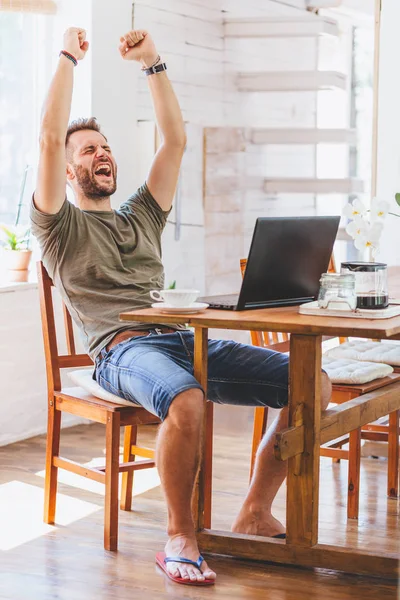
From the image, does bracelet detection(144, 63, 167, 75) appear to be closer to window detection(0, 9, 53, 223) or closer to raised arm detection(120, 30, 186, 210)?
raised arm detection(120, 30, 186, 210)

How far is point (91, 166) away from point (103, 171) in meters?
0.04

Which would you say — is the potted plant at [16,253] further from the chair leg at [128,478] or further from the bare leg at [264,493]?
the bare leg at [264,493]

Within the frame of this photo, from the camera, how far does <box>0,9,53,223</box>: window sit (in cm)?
447

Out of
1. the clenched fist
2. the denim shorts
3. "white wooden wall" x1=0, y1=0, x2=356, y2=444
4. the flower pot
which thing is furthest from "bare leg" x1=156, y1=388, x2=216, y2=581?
the flower pot

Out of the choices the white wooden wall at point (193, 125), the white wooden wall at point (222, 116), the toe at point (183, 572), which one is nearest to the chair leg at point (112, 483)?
the toe at point (183, 572)

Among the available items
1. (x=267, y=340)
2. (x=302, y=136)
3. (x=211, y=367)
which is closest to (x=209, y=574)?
(x=211, y=367)

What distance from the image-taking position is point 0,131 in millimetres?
4457

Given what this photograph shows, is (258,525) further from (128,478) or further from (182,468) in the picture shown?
(128,478)

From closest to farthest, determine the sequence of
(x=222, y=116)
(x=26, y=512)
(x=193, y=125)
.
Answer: (x=26, y=512) → (x=193, y=125) → (x=222, y=116)

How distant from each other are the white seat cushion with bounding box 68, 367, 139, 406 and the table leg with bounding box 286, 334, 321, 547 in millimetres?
538

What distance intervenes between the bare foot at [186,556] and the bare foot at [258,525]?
26 cm

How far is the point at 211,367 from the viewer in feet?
9.54

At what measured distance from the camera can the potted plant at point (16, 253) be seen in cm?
441

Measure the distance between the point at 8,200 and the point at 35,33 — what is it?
787 millimetres
